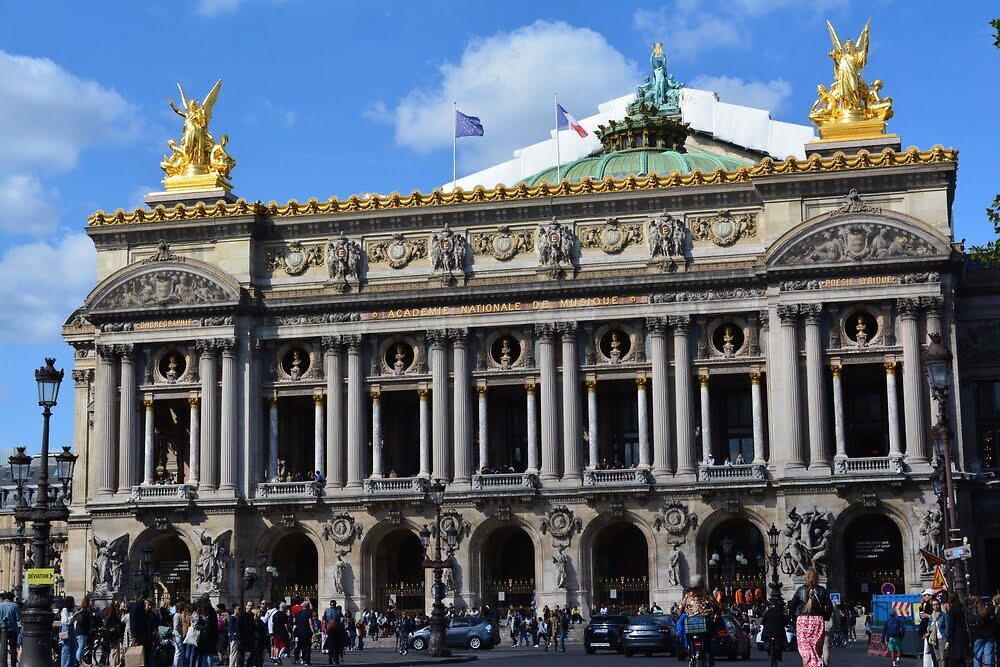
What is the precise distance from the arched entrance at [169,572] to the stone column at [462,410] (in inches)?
580

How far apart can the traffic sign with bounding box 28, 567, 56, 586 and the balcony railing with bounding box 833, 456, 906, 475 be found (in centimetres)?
4204

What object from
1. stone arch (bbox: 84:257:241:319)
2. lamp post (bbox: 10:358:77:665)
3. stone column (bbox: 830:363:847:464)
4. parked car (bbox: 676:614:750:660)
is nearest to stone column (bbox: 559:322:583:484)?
stone column (bbox: 830:363:847:464)

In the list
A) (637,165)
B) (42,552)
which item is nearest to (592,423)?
(637,165)

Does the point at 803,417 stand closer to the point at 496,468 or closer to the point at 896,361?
the point at 896,361

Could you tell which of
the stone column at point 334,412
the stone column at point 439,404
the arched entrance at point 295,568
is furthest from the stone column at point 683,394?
the arched entrance at point 295,568

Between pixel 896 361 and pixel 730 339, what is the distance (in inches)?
298

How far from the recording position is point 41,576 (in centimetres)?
3909

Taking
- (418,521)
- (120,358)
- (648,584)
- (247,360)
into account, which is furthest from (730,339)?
(120,358)

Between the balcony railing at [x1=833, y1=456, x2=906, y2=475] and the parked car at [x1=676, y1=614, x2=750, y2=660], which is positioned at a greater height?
the balcony railing at [x1=833, y1=456, x2=906, y2=475]

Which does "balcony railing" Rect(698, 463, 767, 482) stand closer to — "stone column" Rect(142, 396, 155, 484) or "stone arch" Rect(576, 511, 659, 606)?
"stone arch" Rect(576, 511, 659, 606)

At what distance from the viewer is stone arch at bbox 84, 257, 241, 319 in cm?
8081

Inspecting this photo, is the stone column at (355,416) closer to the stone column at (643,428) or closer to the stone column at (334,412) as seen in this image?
the stone column at (334,412)

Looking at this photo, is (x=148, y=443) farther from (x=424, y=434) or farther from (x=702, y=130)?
(x=702, y=130)

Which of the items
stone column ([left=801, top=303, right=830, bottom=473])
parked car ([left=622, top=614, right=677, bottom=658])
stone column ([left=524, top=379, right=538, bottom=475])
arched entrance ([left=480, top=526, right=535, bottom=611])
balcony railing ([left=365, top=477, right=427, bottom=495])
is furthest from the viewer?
arched entrance ([left=480, top=526, right=535, bottom=611])
